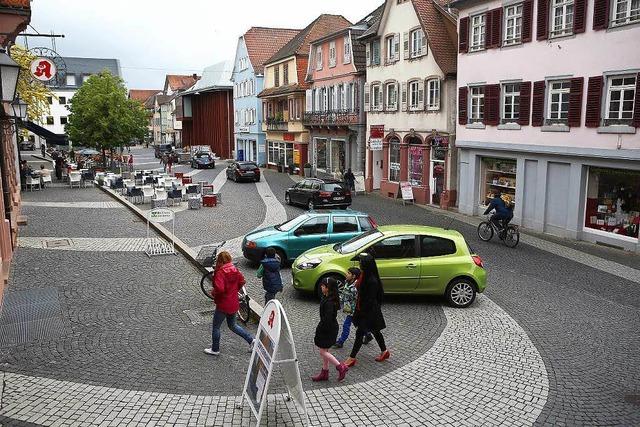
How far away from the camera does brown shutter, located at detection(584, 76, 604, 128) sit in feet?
60.3

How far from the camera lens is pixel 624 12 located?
1744cm

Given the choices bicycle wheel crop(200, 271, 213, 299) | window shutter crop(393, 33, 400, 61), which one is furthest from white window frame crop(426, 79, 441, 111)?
bicycle wheel crop(200, 271, 213, 299)

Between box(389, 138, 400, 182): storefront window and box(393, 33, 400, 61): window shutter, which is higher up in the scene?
box(393, 33, 400, 61): window shutter

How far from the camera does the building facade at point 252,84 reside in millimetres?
56531

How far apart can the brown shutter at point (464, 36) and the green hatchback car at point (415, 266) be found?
50.7 ft

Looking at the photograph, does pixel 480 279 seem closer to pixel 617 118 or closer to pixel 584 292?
pixel 584 292

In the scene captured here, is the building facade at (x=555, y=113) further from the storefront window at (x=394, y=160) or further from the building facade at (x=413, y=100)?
the storefront window at (x=394, y=160)

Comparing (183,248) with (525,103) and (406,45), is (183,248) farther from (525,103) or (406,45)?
(406,45)

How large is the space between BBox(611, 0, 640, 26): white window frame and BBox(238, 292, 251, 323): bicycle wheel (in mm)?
14316

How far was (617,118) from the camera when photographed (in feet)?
59.2

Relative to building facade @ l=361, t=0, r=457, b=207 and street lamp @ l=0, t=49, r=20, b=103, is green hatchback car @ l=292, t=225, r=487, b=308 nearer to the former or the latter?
street lamp @ l=0, t=49, r=20, b=103

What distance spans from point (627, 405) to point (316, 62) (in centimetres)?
3749

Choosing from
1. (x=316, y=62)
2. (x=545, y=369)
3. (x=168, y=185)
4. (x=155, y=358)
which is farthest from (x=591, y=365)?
(x=316, y=62)

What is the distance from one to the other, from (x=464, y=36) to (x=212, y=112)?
4943cm
